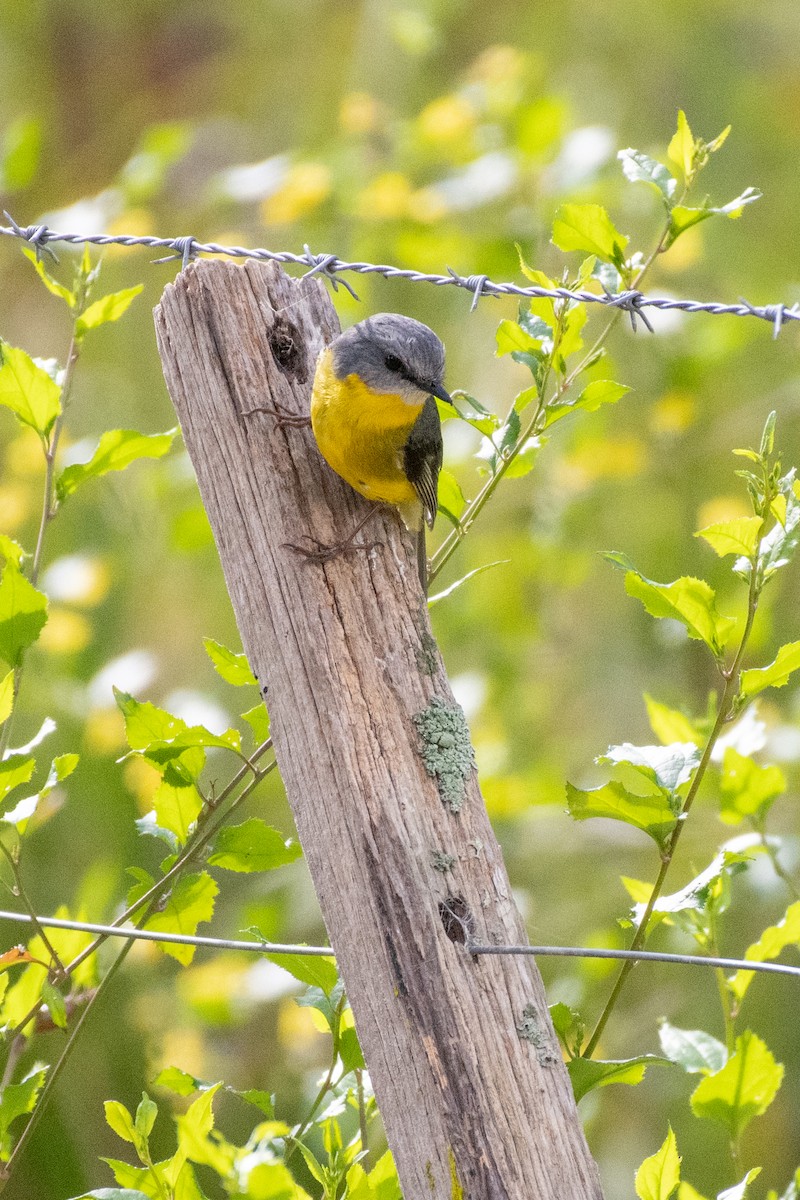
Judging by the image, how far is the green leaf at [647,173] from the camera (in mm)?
1778

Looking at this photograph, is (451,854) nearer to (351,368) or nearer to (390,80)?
(351,368)

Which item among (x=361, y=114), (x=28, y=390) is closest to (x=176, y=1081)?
(x=28, y=390)

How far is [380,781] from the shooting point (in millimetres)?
1525

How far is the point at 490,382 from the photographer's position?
4.95 metres

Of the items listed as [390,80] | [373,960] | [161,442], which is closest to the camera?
[373,960]

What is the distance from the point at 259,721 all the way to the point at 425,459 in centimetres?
54

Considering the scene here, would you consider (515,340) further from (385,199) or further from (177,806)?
(385,199)

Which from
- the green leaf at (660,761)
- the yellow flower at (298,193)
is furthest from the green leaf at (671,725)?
the yellow flower at (298,193)

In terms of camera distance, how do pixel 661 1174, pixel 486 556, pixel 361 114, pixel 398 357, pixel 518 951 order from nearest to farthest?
1. pixel 518 951
2. pixel 661 1174
3. pixel 398 357
4. pixel 361 114
5. pixel 486 556

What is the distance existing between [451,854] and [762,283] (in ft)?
14.4

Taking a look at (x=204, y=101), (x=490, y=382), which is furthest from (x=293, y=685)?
(x=204, y=101)

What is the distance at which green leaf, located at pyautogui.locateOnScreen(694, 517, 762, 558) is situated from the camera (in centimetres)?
161

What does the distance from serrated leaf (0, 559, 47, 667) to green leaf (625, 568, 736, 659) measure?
2.81 feet

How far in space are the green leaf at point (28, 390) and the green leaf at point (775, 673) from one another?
1.20m
